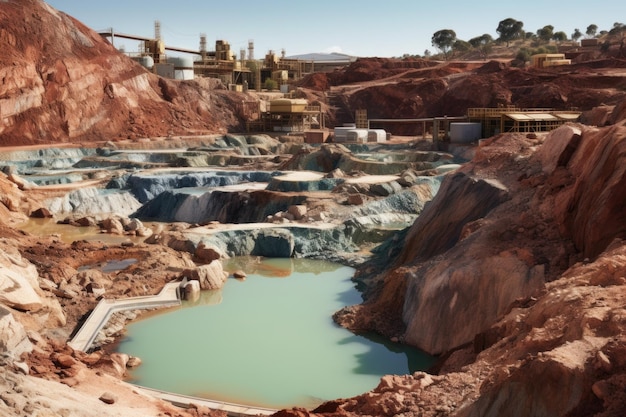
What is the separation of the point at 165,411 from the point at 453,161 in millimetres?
38566

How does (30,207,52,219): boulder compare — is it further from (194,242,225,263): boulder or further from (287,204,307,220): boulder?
(194,242,225,263): boulder

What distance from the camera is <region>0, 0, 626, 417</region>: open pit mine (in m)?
11.3

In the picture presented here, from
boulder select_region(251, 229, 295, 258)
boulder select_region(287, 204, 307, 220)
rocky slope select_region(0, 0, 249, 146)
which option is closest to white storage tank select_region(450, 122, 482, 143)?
boulder select_region(287, 204, 307, 220)

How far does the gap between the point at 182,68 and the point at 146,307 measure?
61635mm

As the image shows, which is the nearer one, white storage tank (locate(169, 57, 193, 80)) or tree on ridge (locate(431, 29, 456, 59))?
white storage tank (locate(169, 57, 193, 80))

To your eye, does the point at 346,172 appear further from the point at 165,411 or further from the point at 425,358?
the point at 165,411

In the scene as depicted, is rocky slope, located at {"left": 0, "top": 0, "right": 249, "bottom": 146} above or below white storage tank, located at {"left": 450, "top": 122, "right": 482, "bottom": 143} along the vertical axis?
above

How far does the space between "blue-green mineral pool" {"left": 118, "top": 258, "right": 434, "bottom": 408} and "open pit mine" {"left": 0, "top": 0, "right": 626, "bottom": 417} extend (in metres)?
0.09

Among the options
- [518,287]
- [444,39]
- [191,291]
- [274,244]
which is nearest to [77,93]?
[274,244]

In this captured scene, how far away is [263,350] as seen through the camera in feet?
64.6

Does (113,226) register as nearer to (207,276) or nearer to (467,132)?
Answer: (207,276)

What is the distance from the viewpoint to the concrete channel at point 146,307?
49.4ft

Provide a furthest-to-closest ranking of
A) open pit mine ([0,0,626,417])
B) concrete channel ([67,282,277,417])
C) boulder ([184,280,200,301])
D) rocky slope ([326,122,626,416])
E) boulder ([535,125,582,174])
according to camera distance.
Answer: boulder ([184,280,200,301]) → boulder ([535,125,582,174]) → concrete channel ([67,282,277,417]) → open pit mine ([0,0,626,417]) → rocky slope ([326,122,626,416])

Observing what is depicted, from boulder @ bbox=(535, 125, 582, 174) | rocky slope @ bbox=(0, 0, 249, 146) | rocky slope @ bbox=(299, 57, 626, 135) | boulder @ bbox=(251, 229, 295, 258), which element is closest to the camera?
boulder @ bbox=(535, 125, 582, 174)
